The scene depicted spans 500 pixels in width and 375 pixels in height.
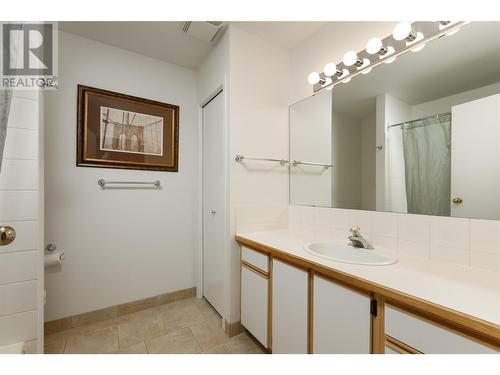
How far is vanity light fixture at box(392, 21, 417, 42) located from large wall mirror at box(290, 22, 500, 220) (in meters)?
0.08

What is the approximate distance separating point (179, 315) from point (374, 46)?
2363 millimetres

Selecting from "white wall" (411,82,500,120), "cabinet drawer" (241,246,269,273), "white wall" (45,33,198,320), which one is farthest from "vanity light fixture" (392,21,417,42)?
"white wall" (45,33,198,320)

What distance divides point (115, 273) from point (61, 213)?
630mm

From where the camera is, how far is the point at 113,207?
1.73 meters

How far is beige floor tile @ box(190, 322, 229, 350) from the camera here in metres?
1.44

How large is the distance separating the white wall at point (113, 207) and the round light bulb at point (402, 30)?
5.43 ft

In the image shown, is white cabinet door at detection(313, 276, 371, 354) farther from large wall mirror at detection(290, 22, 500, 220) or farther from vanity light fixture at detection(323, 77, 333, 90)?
vanity light fixture at detection(323, 77, 333, 90)

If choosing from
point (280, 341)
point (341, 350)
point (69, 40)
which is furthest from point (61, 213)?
point (341, 350)

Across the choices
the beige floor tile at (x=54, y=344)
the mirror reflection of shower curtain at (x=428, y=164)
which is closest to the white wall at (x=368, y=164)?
the mirror reflection of shower curtain at (x=428, y=164)

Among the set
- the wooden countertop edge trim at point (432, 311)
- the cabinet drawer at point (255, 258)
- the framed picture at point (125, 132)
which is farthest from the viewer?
the framed picture at point (125, 132)

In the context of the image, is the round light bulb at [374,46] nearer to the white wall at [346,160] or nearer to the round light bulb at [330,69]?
the round light bulb at [330,69]

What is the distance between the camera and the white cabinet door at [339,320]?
79 cm
